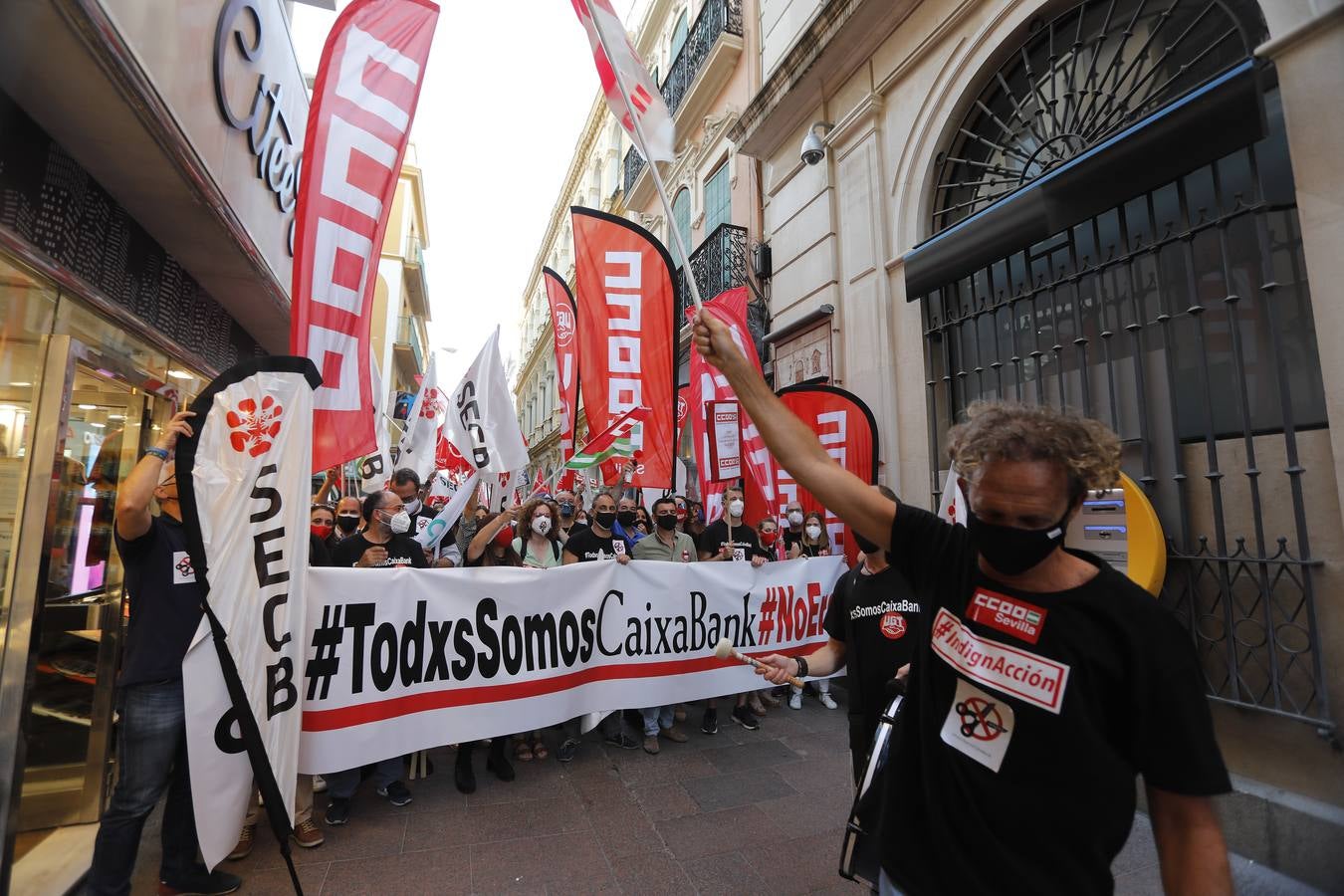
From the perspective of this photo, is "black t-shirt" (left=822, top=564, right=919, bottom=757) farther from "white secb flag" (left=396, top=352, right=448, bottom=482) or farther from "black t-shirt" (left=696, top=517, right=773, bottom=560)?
"white secb flag" (left=396, top=352, right=448, bottom=482)

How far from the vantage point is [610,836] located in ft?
12.0

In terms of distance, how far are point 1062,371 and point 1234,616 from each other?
81.6 inches

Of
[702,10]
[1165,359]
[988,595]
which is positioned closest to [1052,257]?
[1165,359]

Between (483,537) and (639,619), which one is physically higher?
(483,537)

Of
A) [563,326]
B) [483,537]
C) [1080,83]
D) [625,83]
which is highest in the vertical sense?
[1080,83]

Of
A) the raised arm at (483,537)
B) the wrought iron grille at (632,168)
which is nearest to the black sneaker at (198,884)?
the raised arm at (483,537)

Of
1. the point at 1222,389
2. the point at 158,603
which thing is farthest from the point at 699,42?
the point at 158,603

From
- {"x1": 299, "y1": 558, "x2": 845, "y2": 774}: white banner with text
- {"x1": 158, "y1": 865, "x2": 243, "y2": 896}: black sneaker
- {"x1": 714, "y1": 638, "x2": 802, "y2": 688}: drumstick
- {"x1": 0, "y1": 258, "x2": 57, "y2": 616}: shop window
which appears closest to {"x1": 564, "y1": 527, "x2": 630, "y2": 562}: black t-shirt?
{"x1": 299, "y1": 558, "x2": 845, "y2": 774}: white banner with text

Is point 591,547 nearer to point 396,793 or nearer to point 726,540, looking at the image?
point 726,540

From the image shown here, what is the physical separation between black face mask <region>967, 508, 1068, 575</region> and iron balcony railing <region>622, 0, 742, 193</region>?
10998 mm

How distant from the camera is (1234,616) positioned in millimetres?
3756

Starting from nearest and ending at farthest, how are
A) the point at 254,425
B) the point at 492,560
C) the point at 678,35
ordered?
the point at 254,425 < the point at 492,560 < the point at 678,35

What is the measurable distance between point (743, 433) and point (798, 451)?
20.3 feet

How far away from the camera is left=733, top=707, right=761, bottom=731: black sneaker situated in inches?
218
